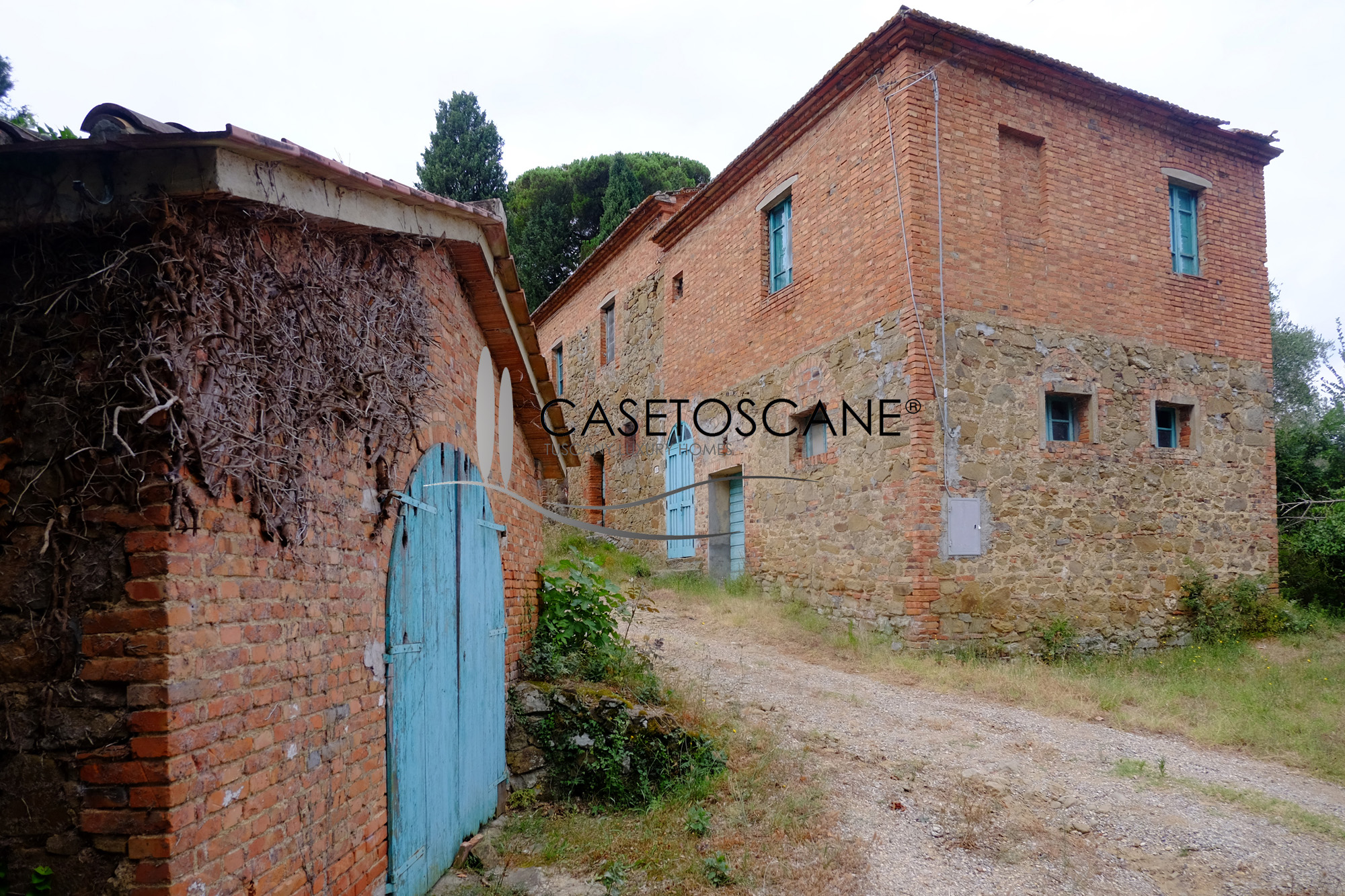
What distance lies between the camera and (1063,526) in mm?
10133

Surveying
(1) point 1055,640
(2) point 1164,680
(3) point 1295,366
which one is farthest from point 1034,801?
(3) point 1295,366

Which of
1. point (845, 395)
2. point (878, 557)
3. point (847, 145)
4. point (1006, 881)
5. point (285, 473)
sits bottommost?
point (1006, 881)

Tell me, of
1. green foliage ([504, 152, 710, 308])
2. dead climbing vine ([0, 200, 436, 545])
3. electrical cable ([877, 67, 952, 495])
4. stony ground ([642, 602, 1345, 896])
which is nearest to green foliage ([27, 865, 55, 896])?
dead climbing vine ([0, 200, 436, 545])

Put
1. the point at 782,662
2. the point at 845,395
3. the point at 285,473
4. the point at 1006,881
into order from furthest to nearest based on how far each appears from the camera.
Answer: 1. the point at 845,395
2. the point at 782,662
3. the point at 1006,881
4. the point at 285,473

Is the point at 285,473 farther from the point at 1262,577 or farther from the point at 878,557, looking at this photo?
the point at 1262,577

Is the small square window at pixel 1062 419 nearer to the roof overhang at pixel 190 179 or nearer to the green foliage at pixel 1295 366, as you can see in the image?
the roof overhang at pixel 190 179

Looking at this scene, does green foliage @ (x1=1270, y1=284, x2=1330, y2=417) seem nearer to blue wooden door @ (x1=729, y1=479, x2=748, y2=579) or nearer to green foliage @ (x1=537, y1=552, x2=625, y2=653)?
blue wooden door @ (x1=729, y1=479, x2=748, y2=579)

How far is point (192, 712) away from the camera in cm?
229

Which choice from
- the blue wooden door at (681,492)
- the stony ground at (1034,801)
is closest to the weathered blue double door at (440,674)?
the stony ground at (1034,801)

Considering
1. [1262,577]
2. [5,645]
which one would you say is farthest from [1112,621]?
[5,645]

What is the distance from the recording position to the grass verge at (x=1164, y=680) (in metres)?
7.02

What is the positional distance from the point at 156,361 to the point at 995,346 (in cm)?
930

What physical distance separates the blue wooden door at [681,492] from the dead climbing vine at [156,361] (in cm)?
1172

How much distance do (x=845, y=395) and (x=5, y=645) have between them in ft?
30.7
